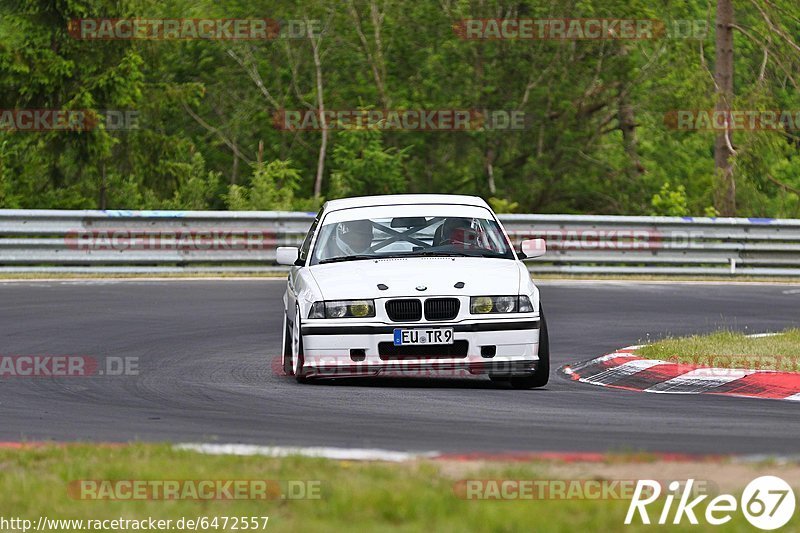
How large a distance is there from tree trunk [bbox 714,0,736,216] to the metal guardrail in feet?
14.8

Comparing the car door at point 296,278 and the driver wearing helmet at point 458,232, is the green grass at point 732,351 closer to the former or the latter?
the driver wearing helmet at point 458,232

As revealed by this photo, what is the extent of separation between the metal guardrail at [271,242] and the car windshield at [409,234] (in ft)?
35.7

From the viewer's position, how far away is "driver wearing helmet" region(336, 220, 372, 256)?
12.0m

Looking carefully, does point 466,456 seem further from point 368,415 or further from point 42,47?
point 42,47

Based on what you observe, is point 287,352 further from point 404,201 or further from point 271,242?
point 271,242

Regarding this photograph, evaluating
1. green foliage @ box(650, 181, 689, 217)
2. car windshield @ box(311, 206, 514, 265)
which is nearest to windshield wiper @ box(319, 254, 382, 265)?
car windshield @ box(311, 206, 514, 265)

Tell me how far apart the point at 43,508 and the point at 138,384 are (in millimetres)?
5085

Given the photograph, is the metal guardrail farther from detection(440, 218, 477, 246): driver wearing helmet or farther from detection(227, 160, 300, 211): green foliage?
detection(440, 218, 477, 246): driver wearing helmet

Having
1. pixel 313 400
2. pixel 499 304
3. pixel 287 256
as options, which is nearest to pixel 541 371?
pixel 499 304

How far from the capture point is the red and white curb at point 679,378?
10.9m

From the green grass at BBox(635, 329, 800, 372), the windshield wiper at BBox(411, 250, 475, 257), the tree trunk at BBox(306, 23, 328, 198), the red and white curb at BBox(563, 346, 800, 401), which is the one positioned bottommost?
the red and white curb at BBox(563, 346, 800, 401)

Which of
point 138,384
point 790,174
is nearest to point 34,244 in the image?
point 138,384

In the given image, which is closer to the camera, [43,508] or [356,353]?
[43,508]

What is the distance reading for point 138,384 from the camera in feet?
36.4
